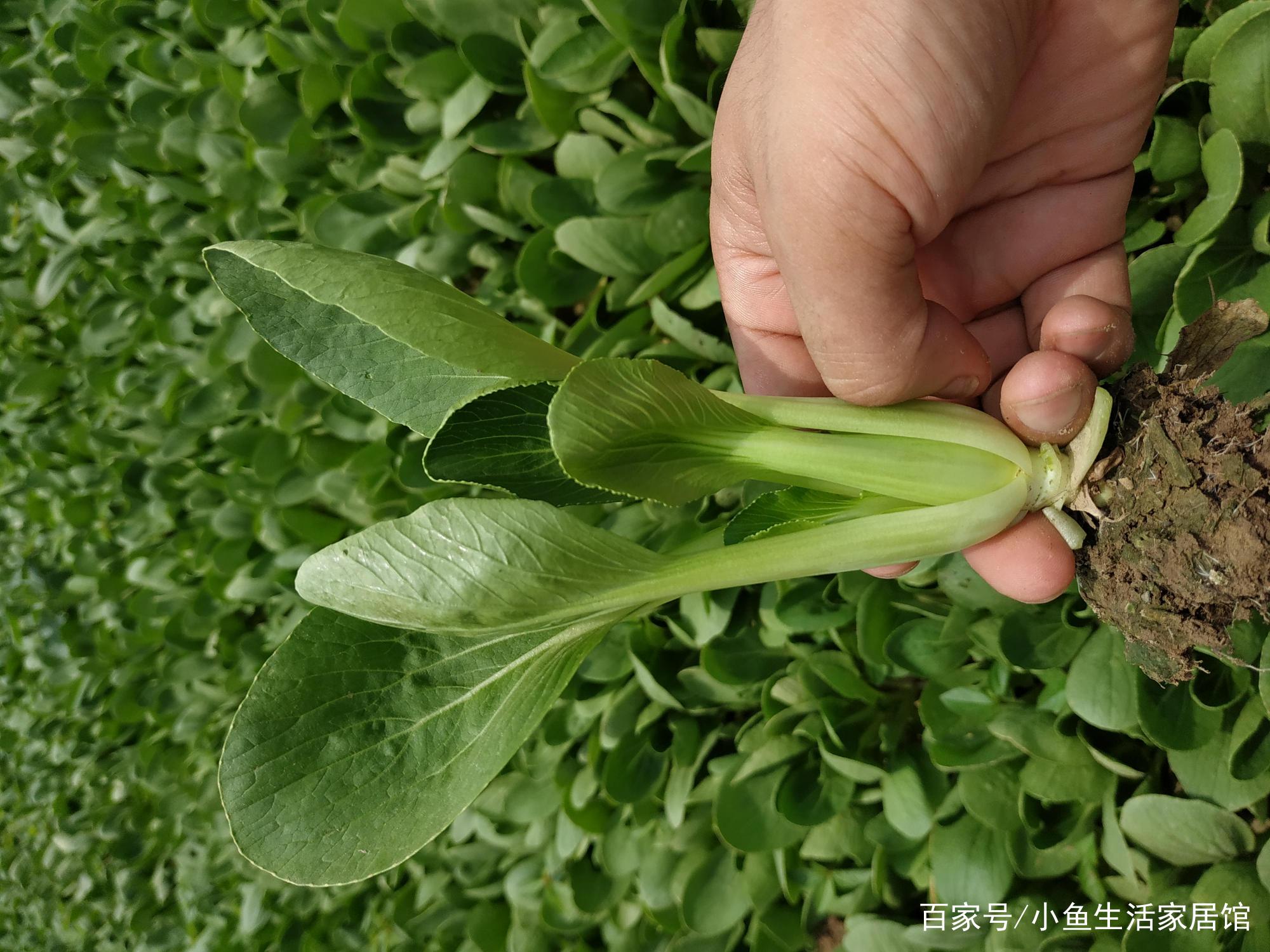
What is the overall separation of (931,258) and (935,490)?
384 millimetres

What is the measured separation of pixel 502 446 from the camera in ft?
2.85

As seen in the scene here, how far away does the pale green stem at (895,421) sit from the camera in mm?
945

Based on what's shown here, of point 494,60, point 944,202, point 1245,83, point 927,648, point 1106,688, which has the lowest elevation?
point 927,648

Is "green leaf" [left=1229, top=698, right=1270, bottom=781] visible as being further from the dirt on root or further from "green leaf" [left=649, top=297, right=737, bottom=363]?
"green leaf" [left=649, top=297, right=737, bottom=363]

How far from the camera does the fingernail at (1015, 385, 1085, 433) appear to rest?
0.90 m

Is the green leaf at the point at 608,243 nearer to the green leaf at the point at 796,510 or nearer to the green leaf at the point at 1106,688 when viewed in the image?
the green leaf at the point at 796,510

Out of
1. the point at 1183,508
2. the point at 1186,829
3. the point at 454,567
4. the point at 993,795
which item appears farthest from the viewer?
the point at 993,795

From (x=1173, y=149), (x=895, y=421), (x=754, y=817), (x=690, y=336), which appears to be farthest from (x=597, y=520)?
(x=1173, y=149)

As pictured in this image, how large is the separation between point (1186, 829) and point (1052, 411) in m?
0.53

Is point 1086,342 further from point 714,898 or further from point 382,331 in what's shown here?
point 714,898

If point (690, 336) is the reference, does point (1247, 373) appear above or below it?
above

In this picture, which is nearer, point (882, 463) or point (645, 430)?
point (645, 430)

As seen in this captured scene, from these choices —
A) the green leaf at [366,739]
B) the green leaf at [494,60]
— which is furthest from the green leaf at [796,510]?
the green leaf at [494,60]

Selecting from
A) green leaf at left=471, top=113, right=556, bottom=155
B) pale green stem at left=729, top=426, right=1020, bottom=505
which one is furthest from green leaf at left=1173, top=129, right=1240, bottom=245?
green leaf at left=471, top=113, right=556, bottom=155
